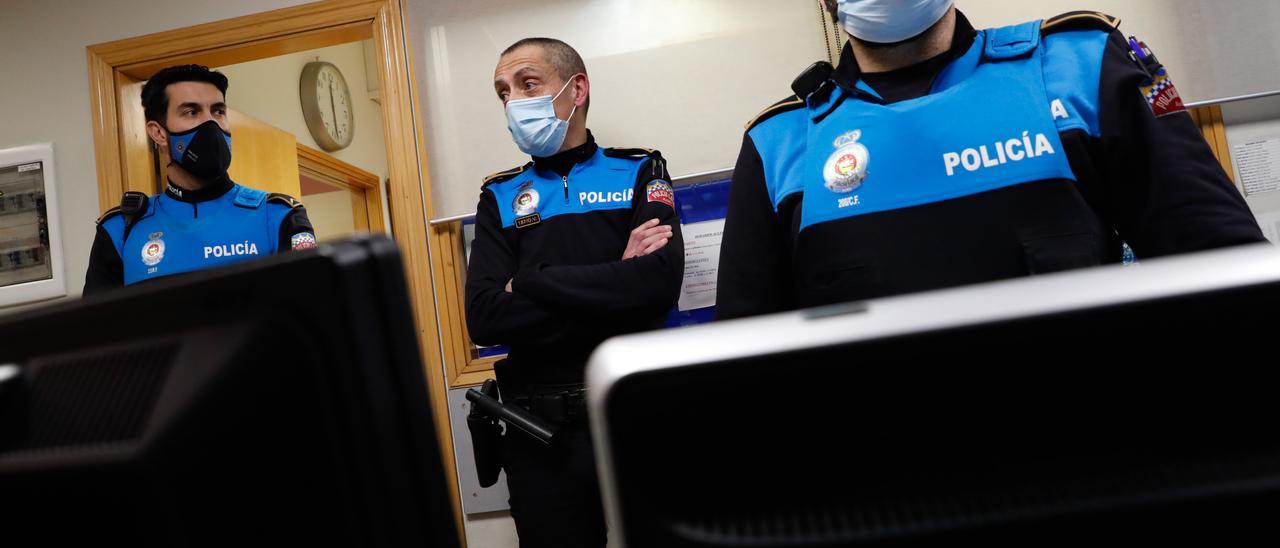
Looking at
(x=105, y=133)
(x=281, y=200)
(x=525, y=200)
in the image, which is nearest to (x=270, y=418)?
(x=525, y=200)

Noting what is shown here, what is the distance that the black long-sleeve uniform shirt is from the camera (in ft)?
6.64

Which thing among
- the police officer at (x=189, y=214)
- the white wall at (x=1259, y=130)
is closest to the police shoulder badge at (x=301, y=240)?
the police officer at (x=189, y=214)

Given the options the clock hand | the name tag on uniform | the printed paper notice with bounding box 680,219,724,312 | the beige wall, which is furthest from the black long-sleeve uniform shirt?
the beige wall

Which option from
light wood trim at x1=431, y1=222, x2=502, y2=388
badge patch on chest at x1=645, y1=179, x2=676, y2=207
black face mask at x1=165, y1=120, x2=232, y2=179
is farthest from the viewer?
light wood trim at x1=431, y1=222, x2=502, y2=388

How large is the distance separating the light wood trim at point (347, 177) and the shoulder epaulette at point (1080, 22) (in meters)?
4.01

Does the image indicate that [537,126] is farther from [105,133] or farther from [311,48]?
[105,133]

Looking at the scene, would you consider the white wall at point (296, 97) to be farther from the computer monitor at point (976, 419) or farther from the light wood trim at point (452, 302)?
the computer monitor at point (976, 419)

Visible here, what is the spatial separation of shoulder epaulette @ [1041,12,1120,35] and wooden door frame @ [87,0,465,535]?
6.81 feet

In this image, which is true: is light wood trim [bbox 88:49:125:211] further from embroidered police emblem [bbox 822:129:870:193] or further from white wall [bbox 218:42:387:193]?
embroidered police emblem [bbox 822:129:870:193]

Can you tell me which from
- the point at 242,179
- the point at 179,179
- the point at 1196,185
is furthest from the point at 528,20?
the point at 1196,185

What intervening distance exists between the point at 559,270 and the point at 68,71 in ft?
8.27

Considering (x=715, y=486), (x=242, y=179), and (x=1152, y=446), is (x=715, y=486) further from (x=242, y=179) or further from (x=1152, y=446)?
(x=242, y=179)

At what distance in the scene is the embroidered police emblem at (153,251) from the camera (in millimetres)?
2576

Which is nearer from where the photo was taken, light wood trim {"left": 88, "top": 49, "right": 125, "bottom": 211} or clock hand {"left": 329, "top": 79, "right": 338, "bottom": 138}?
light wood trim {"left": 88, "top": 49, "right": 125, "bottom": 211}
